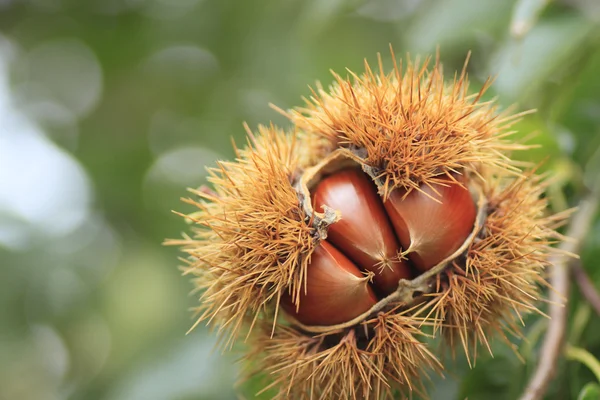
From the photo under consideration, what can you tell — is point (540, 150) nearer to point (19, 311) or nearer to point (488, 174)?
point (488, 174)

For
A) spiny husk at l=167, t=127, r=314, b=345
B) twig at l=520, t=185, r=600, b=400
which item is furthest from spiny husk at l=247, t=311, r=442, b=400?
twig at l=520, t=185, r=600, b=400

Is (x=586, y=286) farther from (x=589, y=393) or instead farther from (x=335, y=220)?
(x=335, y=220)

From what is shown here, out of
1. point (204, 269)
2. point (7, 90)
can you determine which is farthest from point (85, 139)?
point (204, 269)

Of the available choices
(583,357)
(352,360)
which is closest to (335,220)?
(352,360)

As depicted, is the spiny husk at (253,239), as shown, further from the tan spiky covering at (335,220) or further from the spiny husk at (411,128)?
the spiny husk at (411,128)

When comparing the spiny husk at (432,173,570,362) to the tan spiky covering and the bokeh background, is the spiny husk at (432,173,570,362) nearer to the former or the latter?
the tan spiky covering
